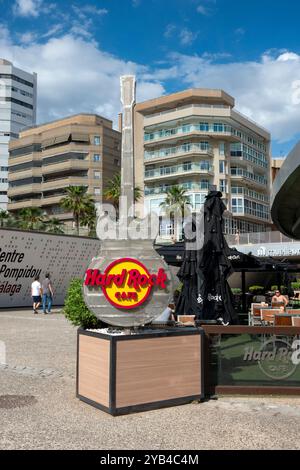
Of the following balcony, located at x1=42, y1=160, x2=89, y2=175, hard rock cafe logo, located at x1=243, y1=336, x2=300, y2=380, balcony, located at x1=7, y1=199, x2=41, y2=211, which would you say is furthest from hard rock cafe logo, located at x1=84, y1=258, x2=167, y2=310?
balcony, located at x1=7, y1=199, x2=41, y2=211

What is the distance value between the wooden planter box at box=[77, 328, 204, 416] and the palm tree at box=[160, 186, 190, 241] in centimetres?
6054

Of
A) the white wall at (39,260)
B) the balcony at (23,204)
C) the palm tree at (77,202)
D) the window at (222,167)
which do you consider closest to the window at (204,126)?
the window at (222,167)

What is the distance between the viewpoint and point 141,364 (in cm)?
595

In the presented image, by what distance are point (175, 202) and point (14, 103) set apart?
7494 cm

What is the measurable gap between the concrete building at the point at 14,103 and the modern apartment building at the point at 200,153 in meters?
51.8


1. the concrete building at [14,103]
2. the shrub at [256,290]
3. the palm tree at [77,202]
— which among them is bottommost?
the shrub at [256,290]

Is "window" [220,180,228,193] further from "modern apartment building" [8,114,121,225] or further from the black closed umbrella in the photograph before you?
the black closed umbrella

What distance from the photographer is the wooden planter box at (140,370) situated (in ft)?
19.0

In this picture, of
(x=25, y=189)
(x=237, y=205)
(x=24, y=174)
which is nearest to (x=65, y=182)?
(x=25, y=189)

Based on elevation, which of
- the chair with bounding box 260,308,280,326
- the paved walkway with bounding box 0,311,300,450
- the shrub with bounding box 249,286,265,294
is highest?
the chair with bounding box 260,308,280,326

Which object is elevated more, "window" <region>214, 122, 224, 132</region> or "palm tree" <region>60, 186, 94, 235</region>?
"window" <region>214, 122, 224, 132</region>

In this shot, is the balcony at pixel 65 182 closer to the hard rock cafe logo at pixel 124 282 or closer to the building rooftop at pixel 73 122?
the building rooftop at pixel 73 122

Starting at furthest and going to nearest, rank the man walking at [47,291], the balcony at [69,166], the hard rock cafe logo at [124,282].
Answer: the balcony at [69,166] < the man walking at [47,291] < the hard rock cafe logo at [124,282]

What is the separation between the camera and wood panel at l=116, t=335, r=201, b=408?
5828 millimetres
